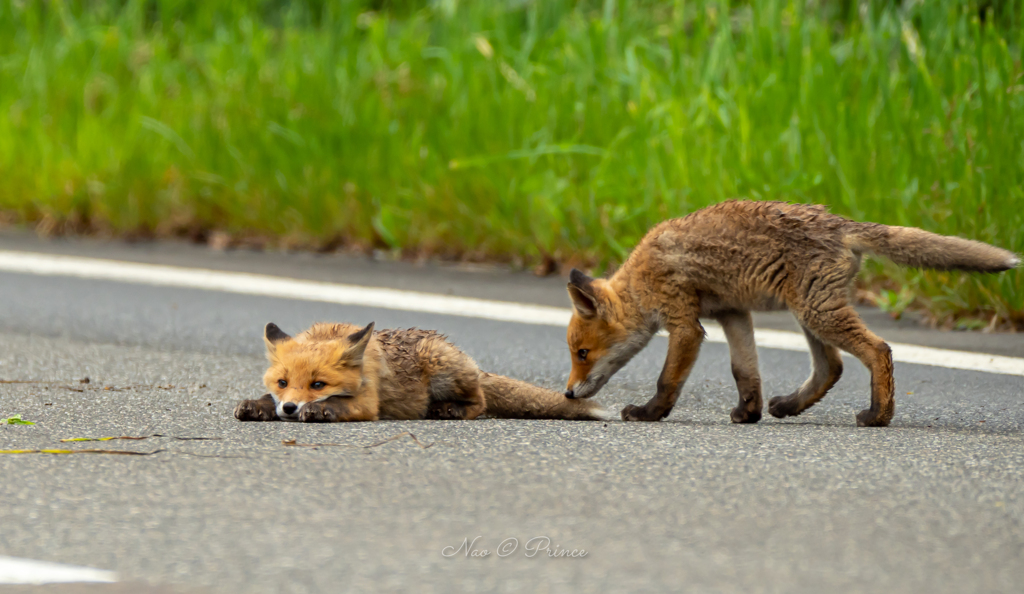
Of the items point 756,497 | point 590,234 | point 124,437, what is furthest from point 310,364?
point 590,234

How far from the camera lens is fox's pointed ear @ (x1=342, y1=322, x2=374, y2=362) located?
4.25 metres

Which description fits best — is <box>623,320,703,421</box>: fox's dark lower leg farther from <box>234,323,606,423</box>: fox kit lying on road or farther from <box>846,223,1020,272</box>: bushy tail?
<box>846,223,1020,272</box>: bushy tail

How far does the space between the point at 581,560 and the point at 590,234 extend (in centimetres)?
485

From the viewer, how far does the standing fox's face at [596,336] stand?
4.69m

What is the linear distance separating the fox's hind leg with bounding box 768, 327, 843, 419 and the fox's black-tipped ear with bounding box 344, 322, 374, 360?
1.61 m

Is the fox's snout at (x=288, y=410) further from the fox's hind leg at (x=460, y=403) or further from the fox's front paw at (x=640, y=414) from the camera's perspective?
the fox's front paw at (x=640, y=414)

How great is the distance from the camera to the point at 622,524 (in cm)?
311

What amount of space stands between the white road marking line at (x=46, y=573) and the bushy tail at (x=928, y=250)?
281 centimetres

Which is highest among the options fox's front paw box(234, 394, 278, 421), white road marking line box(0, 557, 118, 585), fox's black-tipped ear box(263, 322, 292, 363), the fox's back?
the fox's back

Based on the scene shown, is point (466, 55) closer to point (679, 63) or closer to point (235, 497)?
point (679, 63)

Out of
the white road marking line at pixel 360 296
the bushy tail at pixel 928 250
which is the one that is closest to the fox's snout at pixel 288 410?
the bushy tail at pixel 928 250

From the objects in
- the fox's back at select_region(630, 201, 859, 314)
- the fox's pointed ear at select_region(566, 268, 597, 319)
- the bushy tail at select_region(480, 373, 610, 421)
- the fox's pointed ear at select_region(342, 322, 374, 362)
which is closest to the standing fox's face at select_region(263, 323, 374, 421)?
the fox's pointed ear at select_region(342, 322, 374, 362)

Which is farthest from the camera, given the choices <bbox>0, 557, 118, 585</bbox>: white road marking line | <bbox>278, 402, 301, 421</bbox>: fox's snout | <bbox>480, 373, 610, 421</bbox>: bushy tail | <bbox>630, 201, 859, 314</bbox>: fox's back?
<bbox>480, 373, 610, 421</bbox>: bushy tail

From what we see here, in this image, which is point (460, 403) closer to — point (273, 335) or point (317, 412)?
point (317, 412)
